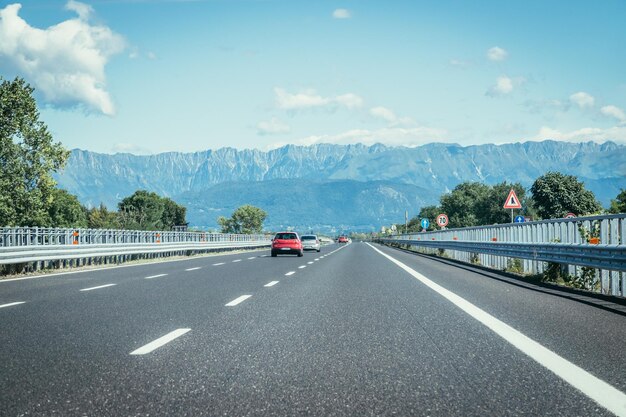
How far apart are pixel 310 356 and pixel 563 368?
209 cm

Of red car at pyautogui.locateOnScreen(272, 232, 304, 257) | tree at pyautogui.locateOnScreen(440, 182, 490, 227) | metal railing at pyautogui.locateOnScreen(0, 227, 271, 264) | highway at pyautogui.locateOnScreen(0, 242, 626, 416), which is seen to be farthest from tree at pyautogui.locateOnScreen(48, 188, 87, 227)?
tree at pyautogui.locateOnScreen(440, 182, 490, 227)

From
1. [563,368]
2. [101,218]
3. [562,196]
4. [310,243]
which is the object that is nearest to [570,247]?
[563,368]

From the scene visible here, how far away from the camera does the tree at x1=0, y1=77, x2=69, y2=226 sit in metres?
46.7

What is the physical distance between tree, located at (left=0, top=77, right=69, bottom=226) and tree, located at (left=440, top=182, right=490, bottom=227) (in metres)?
104

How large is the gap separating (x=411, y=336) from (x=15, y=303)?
6621mm

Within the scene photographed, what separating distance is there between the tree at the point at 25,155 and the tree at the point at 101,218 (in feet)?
326

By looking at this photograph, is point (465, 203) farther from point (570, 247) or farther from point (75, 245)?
point (570, 247)

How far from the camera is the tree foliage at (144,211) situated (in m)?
154

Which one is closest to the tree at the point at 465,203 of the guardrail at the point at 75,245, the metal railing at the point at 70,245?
the guardrail at the point at 75,245

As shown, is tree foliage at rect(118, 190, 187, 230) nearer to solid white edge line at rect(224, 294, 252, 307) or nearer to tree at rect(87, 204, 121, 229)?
tree at rect(87, 204, 121, 229)

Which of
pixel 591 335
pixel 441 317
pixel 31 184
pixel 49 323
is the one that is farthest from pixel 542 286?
pixel 31 184

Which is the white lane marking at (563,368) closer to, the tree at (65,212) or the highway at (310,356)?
the highway at (310,356)

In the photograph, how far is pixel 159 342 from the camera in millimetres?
6543

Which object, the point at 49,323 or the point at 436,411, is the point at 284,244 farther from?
the point at 436,411
